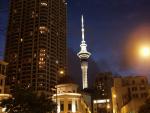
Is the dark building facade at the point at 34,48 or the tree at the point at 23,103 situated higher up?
the dark building facade at the point at 34,48

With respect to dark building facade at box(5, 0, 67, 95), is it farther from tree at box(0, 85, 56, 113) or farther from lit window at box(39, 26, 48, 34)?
tree at box(0, 85, 56, 113)

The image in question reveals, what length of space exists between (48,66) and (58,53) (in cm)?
1761

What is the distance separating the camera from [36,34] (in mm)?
188250

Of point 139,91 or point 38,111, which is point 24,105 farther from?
point 139,91

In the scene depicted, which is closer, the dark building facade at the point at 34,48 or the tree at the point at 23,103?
the tree at the point at 23,103

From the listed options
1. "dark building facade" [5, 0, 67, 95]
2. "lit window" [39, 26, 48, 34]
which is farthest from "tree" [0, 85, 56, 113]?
"lit window" [39, 26, 48, 34]

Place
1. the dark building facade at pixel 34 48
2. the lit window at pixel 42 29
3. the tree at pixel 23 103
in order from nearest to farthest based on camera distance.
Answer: the tree at pixel 23 103
the dark building facade at pixel 34 48
the lit window at pixel 42 29

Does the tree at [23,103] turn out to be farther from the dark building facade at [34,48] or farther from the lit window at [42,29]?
the lit window at [42,29]

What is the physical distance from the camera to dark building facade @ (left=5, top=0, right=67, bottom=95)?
589 feet

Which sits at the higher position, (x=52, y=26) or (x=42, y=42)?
(x=52, y=26)

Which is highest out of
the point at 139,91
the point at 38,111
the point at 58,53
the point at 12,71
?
the point at 58,53

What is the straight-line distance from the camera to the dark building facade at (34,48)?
589ft

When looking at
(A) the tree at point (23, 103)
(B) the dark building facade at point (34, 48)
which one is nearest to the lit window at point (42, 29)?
(B) the dark building facade at point (34, 48)

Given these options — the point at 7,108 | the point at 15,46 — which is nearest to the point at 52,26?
the point at 15,46
